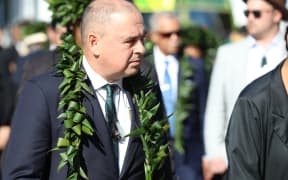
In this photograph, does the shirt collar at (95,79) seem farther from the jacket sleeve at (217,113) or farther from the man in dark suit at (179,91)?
the man in dark suit at (179,91)

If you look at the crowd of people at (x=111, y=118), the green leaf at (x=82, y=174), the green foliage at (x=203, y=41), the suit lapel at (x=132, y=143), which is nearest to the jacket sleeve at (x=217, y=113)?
the crowd of people at (x=111, y=118)

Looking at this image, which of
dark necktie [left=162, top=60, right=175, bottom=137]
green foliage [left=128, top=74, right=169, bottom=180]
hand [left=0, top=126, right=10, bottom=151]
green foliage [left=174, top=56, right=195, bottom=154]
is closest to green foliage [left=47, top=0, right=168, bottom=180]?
green foliage [left=128, top=74, right=169, bottom=180]

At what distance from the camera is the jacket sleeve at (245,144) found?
477 centimetres

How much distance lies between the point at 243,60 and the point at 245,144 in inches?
116

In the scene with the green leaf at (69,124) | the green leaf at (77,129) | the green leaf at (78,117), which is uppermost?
the green leaf at (78,117)

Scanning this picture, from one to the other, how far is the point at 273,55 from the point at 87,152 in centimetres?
277

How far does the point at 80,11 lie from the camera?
738 cm

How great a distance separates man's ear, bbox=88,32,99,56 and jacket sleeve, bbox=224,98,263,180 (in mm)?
864

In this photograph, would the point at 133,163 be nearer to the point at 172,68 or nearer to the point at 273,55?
the point at 273,55

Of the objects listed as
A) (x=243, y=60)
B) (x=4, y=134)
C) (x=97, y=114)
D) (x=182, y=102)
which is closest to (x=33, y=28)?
(x=182, y=102)

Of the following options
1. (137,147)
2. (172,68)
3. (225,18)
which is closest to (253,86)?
(137,147)

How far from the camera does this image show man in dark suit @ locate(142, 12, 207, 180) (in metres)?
9.75

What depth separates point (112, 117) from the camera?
520 centimetres

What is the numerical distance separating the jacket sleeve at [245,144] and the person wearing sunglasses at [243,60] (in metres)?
2.34
